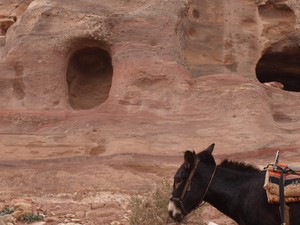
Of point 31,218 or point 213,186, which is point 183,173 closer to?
point 213,186

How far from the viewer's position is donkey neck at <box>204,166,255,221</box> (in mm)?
5547

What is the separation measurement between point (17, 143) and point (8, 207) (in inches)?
82.7

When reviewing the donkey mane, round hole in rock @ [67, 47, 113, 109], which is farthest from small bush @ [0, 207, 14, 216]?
the donkey mane

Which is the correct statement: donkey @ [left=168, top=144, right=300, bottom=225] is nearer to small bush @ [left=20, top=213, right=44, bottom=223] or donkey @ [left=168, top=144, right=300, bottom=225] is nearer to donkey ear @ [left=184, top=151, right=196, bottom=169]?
donkey ear @ [left=184, top=151, right=196, bottom=169]

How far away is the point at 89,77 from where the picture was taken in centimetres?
1371

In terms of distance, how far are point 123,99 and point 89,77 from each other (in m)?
2.36

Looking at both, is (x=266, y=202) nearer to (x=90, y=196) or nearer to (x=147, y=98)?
(x=90, y=196)

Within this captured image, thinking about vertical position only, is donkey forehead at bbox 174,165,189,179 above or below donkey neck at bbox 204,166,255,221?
above

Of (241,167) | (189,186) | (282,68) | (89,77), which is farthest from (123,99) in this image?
(282,68)

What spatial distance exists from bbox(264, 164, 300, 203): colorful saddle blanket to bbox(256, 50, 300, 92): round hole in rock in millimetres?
10085

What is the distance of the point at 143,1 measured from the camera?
13.1m

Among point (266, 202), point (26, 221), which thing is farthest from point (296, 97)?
point (266, 202)

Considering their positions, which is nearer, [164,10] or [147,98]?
[147,98]

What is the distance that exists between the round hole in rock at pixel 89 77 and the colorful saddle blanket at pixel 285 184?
819 centimetres
